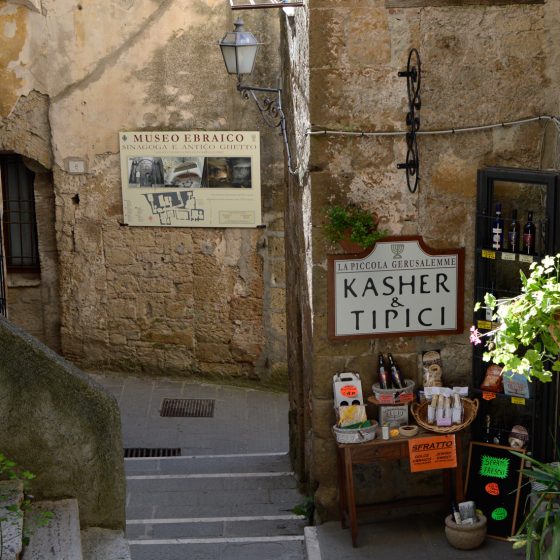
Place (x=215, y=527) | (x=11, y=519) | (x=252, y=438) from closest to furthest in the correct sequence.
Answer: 1. (x=11, y=519)
2. (x=215, y=527)
3. (x=252, y=438)

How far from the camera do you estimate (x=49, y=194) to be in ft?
38.0

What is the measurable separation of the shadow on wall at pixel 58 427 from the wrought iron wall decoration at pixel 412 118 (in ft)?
8.36

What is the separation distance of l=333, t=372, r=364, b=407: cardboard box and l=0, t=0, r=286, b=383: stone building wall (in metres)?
4.28

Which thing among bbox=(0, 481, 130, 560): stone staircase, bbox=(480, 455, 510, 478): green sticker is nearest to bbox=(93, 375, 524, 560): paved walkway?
bbox=(480, 455, 510, 478): green sticker

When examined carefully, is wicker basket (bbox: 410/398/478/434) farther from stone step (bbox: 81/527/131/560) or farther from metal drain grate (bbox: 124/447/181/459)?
metal drain grate (bbox: 124/447/181/459)

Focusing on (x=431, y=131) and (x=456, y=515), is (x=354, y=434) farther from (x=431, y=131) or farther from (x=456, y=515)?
(x=431, y=131)

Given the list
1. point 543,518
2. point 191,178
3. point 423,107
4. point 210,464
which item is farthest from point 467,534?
point 191,178

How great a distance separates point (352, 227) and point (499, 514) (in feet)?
6.64

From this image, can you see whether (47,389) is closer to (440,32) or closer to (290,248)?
(440,32)

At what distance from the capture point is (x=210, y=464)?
30.0 feet

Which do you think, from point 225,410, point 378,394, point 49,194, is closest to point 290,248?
point 378,394

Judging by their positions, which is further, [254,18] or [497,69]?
[254,18]

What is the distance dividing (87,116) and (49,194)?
3.22 ft

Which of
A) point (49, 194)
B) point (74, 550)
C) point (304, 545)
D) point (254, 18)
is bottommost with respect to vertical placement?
point (304, 545)
